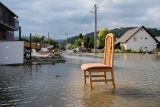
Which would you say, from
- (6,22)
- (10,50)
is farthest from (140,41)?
(10,50)

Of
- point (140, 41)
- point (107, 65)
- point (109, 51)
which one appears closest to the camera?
point (107, 65)

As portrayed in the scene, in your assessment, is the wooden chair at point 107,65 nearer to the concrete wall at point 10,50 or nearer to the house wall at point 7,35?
the concrete wall at point 10,50

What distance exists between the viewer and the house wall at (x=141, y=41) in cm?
8750

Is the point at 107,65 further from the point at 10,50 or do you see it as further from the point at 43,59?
the point at 43,59

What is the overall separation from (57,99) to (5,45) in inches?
335

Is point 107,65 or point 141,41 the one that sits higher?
point 141,41

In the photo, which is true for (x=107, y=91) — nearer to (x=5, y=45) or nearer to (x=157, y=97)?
(x=157, y=97)

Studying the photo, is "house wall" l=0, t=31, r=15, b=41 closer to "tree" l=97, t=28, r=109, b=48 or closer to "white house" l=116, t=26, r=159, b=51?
"white house" l=116, t=26, r=159, b=51

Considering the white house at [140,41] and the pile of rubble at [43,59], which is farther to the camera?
the white house at [140,41]

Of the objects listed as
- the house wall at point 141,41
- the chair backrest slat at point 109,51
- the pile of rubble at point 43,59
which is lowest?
the pile of rubble at point 43,59

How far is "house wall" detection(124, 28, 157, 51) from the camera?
8750cm

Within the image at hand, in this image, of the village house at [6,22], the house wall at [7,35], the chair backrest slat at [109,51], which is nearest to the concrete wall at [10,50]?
the chair backrest slat at [109,51]

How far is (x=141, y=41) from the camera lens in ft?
287

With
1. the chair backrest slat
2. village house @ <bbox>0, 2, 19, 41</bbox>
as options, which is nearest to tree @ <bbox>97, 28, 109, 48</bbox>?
village house @ <bbox>0, 2, 19, 41</bbox>
